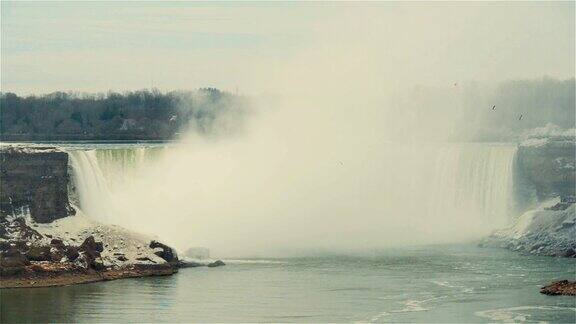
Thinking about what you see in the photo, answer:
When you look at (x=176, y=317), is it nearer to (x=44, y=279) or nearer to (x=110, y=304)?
(x=110, y=304)

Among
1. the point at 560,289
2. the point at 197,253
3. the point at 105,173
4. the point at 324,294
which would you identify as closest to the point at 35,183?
the point at 197,253

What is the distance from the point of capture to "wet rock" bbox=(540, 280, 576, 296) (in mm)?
57469

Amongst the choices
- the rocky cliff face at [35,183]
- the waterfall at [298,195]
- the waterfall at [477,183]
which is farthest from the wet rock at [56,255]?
the waterfall at [477,183]

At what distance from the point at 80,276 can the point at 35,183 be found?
5.22 meters

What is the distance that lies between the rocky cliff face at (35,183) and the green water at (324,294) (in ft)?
16.3

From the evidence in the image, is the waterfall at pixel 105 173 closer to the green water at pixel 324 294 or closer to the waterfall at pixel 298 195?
the waterfall at pixel 298 195

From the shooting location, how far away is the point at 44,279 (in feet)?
198

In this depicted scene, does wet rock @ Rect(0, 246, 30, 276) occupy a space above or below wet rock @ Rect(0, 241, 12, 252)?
below

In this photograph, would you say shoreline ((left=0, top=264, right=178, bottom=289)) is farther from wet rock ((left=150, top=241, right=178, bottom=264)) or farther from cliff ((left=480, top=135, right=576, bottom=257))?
cliff ((left=480, top=135, right=576, bottom=257))

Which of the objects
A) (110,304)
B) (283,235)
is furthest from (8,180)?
(283,235)

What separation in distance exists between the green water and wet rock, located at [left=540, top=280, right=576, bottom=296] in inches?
17.0

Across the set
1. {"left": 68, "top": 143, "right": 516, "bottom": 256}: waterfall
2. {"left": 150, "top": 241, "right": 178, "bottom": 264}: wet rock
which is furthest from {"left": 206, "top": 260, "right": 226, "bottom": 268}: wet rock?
{"left": 68, "top": 143, "right": 516, "bottom": 256}: waterfall

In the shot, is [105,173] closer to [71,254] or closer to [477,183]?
[71,254]

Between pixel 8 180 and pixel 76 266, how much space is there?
5.05m
